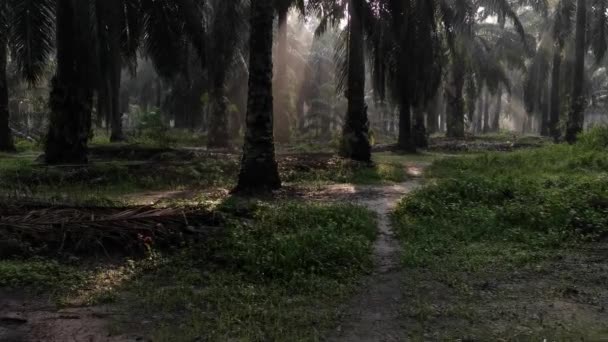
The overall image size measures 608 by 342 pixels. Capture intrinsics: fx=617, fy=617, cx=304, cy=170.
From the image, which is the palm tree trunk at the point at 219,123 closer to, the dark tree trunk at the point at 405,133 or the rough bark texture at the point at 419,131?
the dark tree trunk at the point at 405,133

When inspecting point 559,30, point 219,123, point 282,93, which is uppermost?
point 559,30

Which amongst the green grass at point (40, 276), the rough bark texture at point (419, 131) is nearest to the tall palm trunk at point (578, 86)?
the rough bark texture at point (419, 131)

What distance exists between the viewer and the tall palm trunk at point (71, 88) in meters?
13.9

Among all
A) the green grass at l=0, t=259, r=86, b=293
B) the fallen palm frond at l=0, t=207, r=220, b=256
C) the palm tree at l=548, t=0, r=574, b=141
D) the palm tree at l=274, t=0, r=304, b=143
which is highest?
the palm tree at l=548, t=0, r=574, b=141

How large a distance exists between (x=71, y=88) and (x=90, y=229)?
814 cm

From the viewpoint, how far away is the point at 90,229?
23.7 ft

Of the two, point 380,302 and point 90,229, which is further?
point 90,229

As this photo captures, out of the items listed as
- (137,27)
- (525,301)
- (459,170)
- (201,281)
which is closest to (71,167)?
(137,27)

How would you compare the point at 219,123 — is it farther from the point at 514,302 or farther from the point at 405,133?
the point at 514,302

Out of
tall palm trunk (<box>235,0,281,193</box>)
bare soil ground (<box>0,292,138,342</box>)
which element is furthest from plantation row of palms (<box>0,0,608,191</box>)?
bare soil ground (<box>0,292,138,342</box>)

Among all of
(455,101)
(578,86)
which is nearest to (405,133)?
(578,86)

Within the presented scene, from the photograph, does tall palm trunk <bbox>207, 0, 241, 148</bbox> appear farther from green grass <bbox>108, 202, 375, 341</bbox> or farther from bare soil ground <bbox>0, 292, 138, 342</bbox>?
bare soil ground <bbox>0, 292, 138, 342</bbox>

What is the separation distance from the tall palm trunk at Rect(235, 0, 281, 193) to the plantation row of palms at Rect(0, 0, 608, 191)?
0.06 feet

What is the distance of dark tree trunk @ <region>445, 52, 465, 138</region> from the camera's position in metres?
31.1
